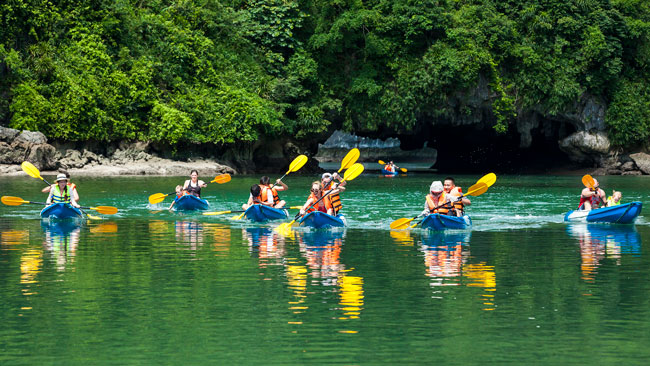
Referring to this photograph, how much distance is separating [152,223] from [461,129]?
120ft

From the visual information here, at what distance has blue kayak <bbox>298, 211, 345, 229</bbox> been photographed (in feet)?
57.9

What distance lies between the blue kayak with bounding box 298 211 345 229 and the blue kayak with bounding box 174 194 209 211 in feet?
17.6

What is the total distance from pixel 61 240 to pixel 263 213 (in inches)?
211

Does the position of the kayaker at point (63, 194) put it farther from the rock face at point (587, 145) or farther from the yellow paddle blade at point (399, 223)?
the rock face at point (587, 145)

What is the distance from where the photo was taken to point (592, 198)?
20125mm

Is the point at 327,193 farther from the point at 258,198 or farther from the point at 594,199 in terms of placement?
the point at 594,199

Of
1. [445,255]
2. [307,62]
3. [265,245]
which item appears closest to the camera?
[445,255]

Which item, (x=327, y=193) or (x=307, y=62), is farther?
(x=307, y=62)

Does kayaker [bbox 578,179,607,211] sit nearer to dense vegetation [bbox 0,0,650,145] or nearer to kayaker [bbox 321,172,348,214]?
kayaker [bbox 321,172,348,214]

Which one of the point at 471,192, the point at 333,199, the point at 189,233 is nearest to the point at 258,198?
the point at 333,199

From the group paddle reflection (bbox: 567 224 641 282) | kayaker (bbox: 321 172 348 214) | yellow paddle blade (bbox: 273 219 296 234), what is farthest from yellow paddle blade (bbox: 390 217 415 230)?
paddle reflection (bbox: 567 224 641 282)

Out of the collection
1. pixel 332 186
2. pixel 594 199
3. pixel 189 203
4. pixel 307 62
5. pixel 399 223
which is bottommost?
pixel 399 223

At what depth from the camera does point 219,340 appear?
7.86 m

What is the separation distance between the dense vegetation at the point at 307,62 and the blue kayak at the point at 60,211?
21683 millimetres
